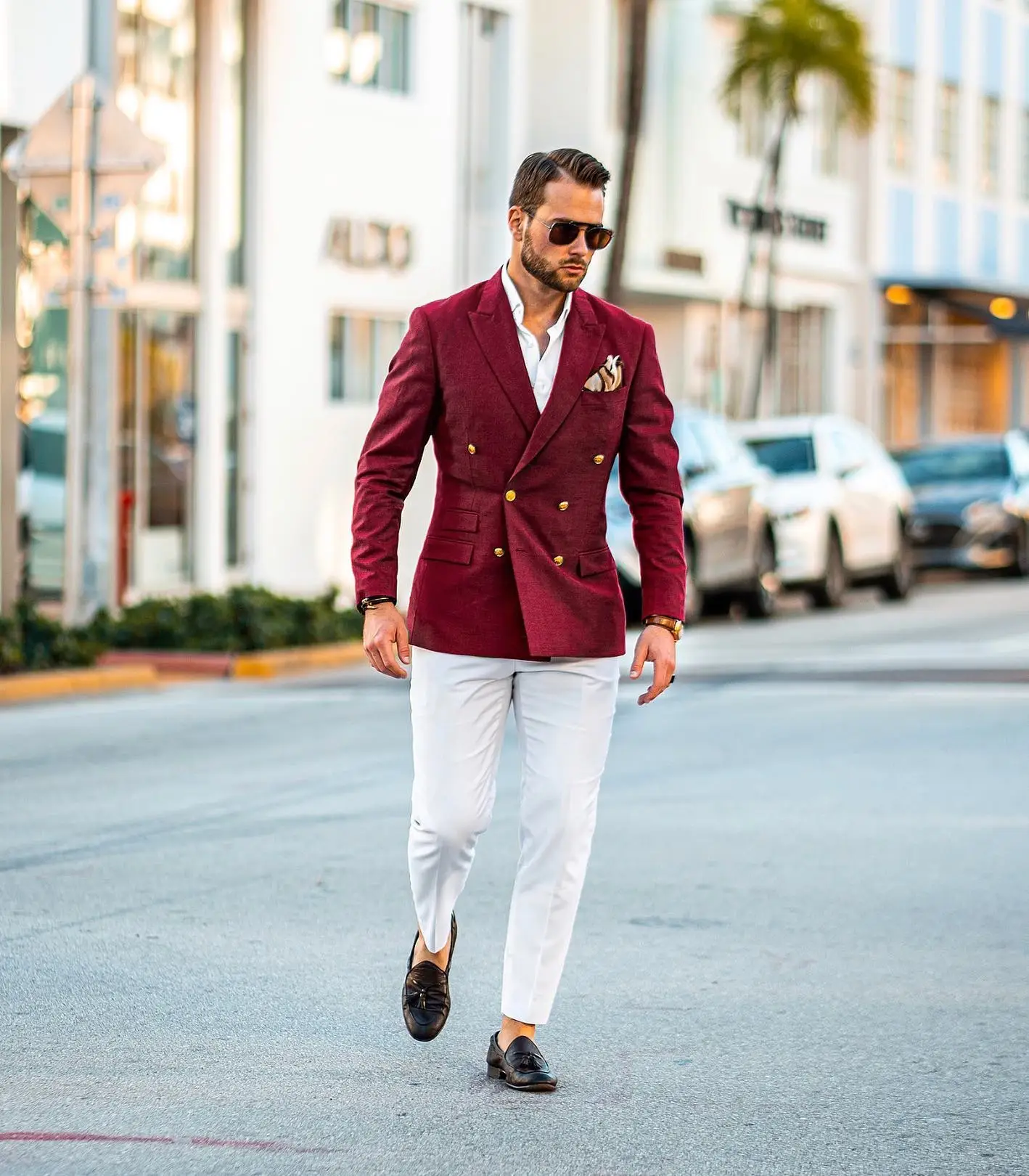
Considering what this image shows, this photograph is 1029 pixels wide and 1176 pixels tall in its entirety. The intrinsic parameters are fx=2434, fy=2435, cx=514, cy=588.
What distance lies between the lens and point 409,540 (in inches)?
993

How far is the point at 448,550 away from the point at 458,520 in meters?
0.07

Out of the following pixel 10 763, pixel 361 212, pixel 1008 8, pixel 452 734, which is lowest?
pixel 10 763

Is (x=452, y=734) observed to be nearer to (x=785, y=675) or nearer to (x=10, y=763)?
(x=10, y=763)

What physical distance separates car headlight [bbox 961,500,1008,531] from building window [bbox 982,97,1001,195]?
20531 millimetres

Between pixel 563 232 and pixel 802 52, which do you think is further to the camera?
pixel 802 52

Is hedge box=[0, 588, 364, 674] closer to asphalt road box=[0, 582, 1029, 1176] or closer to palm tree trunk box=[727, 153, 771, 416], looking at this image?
asphalt road box=[0, 582, 1029, 1176]

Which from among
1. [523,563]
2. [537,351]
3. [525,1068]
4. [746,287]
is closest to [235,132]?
[746,287]

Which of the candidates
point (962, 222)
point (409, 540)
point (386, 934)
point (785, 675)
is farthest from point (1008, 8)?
point (386, 934)

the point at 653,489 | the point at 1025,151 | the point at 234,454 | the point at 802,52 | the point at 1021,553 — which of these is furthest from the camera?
the point at 1025,151

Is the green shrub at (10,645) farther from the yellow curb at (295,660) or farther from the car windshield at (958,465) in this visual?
the car windshield at (958,465)

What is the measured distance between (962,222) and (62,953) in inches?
1562

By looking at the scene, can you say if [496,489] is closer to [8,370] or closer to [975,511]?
[8,370]

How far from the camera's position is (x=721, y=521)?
20.0 meters

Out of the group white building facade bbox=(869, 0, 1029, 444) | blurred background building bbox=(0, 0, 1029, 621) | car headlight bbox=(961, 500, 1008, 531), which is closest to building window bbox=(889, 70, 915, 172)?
white building facade bbox=(869, 0, 1029, 444)
